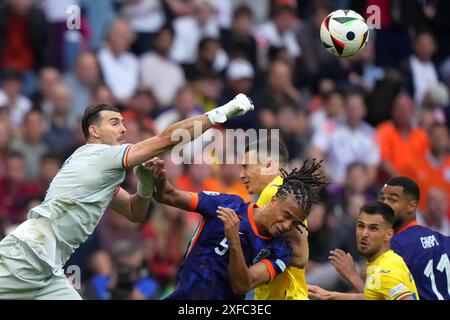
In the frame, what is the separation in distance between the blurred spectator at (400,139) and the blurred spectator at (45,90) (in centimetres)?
478

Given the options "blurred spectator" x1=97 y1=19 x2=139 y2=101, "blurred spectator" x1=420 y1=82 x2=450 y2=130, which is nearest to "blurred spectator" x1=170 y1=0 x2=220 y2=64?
"blurred spectator" x1=97 y1=19 x2=139 y2=101

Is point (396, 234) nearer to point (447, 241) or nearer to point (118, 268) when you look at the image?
point (447, 241)

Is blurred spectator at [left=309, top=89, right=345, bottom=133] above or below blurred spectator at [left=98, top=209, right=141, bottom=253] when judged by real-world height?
above

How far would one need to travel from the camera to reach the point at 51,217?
9.22 meters

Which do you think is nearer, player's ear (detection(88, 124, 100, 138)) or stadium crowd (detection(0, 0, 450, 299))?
player's ear (detection(88, 124, 100, 138))

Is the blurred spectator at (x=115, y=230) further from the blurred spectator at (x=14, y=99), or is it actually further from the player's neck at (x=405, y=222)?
the player's neck at (x=405, y=222)

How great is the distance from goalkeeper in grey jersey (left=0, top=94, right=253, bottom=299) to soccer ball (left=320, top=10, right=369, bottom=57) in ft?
6.13

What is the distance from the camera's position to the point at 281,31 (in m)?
18.1

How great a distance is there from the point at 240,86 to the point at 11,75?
329 cm

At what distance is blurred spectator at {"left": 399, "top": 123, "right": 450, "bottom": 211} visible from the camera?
16.5 metres

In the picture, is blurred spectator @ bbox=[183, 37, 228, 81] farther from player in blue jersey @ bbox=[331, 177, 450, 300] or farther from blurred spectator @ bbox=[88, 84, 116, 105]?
player in blue jersey @ bbox=[331, 177, 450, 300]

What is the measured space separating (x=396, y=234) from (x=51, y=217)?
307cm

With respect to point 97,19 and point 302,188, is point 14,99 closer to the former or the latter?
point 97,19

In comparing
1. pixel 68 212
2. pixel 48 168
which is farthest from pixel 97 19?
pixel 68 212
